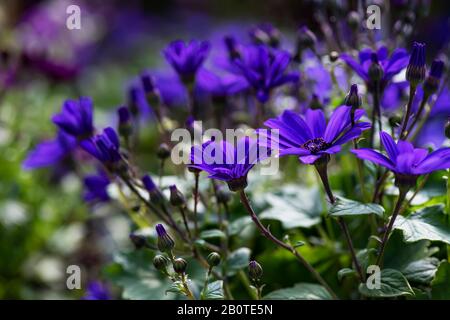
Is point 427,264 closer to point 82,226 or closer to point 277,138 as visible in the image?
point 277,138

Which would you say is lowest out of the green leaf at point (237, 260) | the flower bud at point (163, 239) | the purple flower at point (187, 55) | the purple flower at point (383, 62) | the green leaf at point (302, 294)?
the green leaf at point (302, 294)

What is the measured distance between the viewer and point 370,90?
2.91 ft

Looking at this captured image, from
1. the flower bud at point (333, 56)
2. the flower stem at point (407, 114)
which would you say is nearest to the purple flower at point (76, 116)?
the flower bud at point (333, 56)

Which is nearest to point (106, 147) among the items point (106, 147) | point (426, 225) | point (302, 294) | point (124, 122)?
point (106, 147)

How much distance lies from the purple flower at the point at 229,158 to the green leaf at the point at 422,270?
272 millimetres

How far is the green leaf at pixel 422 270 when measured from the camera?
32.0 inches

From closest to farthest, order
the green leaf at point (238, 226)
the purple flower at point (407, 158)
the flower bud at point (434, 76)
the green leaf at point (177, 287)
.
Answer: the purple flower at point (407, 158) < the green leaf at point (177, 287) < the flower bud at point (434, 76) < the green leaf at point (238, 226)

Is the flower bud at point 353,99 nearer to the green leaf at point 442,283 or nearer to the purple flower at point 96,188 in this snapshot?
the green leaf at point 442,283

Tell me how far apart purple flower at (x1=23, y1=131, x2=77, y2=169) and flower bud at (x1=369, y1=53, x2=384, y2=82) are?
0.60 meters

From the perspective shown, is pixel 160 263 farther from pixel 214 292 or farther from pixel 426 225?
pixel 426 225

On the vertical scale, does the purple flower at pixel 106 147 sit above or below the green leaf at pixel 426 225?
above

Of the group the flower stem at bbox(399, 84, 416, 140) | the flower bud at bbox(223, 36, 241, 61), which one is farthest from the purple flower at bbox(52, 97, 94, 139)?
the flower stem at bbox(399, 84, 416, 140)
